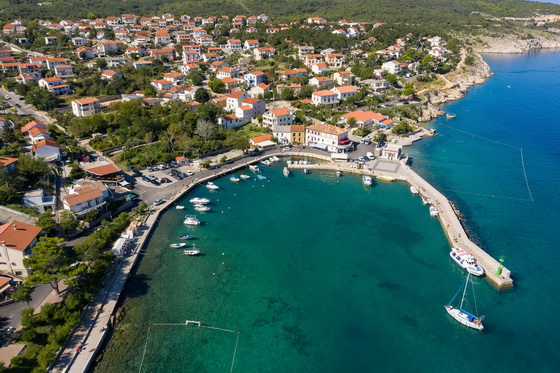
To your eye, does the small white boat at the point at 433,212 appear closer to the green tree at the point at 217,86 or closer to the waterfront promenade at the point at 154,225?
the waterfront promenade at the point at 154,225

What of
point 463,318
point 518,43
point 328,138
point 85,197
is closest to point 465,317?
point 463,318

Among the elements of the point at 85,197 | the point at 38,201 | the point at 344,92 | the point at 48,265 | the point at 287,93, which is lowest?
the point at 38,201

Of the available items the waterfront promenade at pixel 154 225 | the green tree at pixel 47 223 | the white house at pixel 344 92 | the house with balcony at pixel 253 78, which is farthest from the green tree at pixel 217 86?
the green tree at pixel 47 223

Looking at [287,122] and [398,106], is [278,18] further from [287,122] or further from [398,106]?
[287,122]

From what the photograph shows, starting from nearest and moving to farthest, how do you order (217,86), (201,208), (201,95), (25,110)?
(201,208), (25,110), (201,95), (217,86)

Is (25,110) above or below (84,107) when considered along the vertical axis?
below

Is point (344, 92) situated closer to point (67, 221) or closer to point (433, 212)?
point (433, 212)

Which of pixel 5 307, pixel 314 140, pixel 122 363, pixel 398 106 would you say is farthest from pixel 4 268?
pixel 398 106
